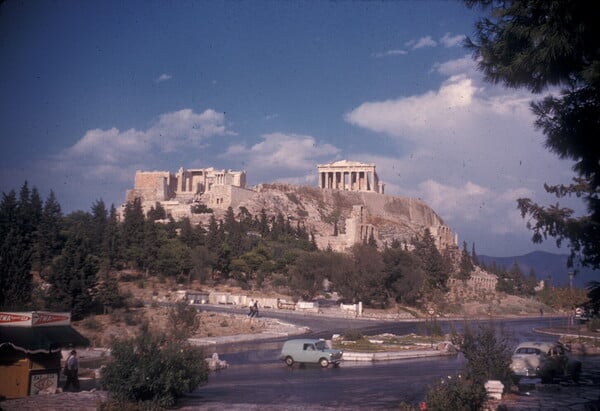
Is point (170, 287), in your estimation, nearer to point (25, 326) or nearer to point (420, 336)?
point (420, 336)

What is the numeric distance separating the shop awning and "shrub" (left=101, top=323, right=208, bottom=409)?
189 centimetres

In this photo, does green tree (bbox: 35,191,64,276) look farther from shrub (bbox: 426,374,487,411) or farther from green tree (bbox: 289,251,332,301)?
shrub (bbox: 426,374,487,411)

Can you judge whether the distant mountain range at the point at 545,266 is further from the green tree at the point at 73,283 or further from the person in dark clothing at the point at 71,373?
the person in dark clothing at the point at 71,373

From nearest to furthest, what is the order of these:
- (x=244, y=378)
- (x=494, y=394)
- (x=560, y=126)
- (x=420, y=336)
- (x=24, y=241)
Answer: (x=560, y=126) < (x=494, y=394) < (x=244, y=378) < (x=420, y=336) < (x=24, y=241)

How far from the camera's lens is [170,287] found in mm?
51094

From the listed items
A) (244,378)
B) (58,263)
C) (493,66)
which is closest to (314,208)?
(58,263)

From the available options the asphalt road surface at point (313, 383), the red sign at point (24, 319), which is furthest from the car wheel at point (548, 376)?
the red sign at point (24, 319)

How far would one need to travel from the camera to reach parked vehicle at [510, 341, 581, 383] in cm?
1598

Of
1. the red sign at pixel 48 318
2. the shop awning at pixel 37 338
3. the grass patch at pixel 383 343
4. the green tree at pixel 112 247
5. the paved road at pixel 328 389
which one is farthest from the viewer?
the green tree at pixel 112 247

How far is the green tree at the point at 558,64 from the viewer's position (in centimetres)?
870

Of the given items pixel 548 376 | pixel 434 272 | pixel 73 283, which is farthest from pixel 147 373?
pixel 434 272

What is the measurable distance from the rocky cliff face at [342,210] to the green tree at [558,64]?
8156 cm

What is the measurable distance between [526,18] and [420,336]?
2521 centimetres

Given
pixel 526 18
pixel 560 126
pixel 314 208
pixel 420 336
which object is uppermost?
pixel 314 208
